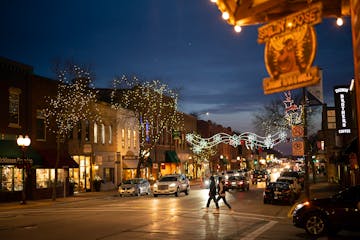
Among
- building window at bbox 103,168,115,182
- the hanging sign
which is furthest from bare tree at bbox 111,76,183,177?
the hanging sign

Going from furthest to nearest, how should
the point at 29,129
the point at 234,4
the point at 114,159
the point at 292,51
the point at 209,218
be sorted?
the point at 114,159, the point at 29,129, the point at 209,218, the point at 234,4, the point at 292,51

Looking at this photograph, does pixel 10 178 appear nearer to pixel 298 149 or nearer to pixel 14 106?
pixel 14 106

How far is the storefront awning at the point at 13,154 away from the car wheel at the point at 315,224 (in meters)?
23.4

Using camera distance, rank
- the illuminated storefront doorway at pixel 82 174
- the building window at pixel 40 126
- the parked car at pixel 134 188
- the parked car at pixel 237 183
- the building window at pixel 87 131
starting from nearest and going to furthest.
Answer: the building window at pixel 40 126
the parked car at pixel 134 188
the illuminated storefront doorway at pixel 82 174
the building window at pixel 87 131
the parked car at pixel 237 183

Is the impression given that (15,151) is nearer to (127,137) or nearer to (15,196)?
(15,196)

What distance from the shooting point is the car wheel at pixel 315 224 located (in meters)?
15.5

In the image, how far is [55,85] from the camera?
40375 mm

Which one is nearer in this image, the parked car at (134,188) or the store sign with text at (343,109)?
the store sign with text at (343,109)

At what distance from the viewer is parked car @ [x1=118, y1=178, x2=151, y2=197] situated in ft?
132

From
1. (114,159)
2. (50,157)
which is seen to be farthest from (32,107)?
(114,159)

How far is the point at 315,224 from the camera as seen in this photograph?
15.6 meters

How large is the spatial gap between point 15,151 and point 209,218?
18.7 meters

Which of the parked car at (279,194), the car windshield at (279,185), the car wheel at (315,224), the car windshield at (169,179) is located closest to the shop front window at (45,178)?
the car windshield at (169,179)

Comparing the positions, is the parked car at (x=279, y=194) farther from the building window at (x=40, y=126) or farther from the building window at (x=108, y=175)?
the building window at (x=108, y=175)
